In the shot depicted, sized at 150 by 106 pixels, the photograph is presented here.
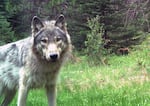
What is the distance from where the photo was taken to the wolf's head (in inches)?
252

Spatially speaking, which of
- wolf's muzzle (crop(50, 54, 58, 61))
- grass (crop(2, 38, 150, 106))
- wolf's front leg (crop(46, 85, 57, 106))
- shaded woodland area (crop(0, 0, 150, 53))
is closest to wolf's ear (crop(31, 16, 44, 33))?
wolf's muzzle (crop(50, 54, 58, 61))

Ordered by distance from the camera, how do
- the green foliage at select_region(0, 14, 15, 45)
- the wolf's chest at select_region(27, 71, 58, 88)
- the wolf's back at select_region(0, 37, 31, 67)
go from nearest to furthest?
the wolf's chest at select_region(27, 71, 58, 88) < the wolf's back at select_region(0, 37, 31, 67) < the green foliage at select_region(0, 14, 15, 45)

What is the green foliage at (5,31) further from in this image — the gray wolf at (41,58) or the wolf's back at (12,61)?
the gray wolf at (41,58)

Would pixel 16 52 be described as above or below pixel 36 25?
below

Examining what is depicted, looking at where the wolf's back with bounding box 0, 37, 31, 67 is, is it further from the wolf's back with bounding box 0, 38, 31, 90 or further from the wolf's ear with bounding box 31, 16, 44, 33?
the wolf's ear with bounding box 31, 16, 44, 33

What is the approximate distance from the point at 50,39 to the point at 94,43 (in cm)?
922

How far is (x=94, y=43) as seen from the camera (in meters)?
15.7

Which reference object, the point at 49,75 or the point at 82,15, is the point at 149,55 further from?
the point at 49,75

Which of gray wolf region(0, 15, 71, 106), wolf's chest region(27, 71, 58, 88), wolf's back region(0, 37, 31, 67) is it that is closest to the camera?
gray wolf region(0, 15, 71, 106)

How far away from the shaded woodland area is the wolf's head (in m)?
10.2

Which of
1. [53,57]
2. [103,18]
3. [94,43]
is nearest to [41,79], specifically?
[53,57]

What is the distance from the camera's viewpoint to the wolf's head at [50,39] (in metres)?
6.41

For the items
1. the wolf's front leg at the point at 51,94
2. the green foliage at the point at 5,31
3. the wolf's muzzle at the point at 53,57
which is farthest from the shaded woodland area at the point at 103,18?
the wolf's muzzle at the point at 53,57

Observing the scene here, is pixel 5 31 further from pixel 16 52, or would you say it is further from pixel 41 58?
pixel 41 58
